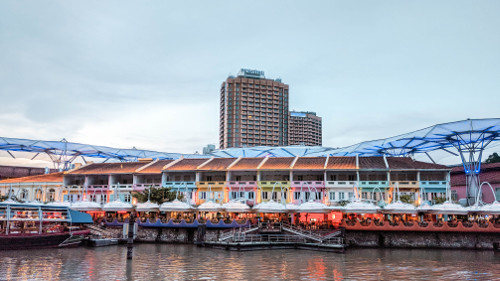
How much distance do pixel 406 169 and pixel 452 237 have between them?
14.5 m

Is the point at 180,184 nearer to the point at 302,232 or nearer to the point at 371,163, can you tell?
the point at 302,232

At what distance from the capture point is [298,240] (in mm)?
49656

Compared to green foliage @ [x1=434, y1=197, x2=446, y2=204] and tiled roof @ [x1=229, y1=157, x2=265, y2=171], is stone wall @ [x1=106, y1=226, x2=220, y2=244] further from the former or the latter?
green foliage @ [x1=434, y1=197, x2=446, y2=204]

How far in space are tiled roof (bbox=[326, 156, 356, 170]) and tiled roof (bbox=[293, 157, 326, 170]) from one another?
1.01m

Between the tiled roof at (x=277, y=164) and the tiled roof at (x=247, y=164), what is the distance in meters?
1.33

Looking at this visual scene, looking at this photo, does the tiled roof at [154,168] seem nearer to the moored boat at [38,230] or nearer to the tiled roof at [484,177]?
the moored boat at [38,230]

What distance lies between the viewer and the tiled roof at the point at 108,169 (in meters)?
72.8

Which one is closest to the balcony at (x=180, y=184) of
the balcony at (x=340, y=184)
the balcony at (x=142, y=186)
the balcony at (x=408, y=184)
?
the balcony at (x=142, y=186)

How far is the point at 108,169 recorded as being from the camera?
75.0 metres

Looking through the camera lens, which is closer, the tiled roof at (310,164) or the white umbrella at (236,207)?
the white umbrella at (236,207)

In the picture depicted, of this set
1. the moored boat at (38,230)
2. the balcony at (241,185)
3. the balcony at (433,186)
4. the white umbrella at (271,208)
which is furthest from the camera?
the balcony at (241,185)

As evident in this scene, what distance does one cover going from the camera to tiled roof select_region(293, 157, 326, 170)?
64312 mm

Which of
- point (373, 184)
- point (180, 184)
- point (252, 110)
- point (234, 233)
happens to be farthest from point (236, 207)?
point (252, 110)

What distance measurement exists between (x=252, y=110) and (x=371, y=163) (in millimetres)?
99067
